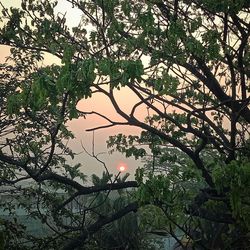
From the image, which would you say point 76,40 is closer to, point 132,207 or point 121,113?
point 121,113

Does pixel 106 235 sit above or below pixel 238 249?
above

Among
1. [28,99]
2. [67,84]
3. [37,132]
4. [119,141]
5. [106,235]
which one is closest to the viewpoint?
[67,84]

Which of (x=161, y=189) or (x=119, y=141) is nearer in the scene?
(x=161, y=189)

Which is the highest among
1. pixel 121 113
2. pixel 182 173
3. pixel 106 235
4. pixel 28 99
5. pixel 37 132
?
pixel 37 132

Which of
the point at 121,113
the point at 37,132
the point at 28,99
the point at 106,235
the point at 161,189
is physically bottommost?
the point at 161,189

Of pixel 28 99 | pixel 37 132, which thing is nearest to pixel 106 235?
pixel 37 132

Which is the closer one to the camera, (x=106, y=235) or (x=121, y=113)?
(x=121, y=113)

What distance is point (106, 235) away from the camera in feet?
47.5

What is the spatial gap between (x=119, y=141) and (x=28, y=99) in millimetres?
5318

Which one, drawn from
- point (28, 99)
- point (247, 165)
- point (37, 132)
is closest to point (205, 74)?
point (247, 165)

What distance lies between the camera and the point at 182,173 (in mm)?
5262

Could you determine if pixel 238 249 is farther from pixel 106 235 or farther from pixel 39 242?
pixel 106 235

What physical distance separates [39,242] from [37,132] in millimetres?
5533

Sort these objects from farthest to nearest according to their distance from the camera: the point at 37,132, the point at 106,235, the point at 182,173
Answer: the point at 106,235
the point at 37,132
the point at 182,173
